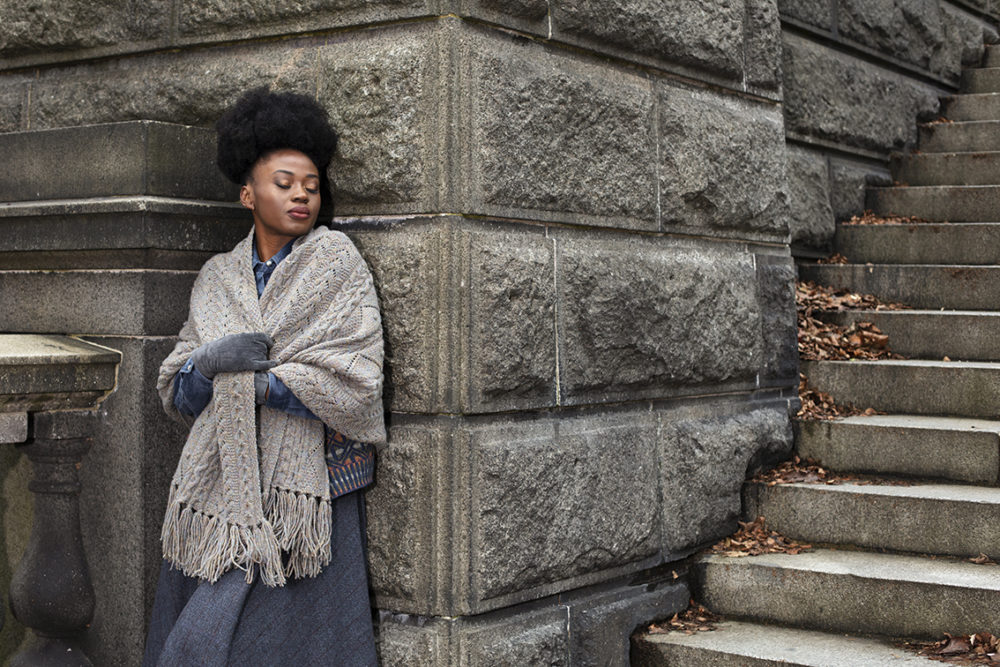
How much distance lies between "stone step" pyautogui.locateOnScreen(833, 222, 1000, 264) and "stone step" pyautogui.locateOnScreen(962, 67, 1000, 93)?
2.18 meters

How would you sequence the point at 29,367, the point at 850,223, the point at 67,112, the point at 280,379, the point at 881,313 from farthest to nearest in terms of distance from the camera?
the point at 850,223 → the point at 881,313 → the point at 67,112 → the point at 29,367 → the point at 280,379

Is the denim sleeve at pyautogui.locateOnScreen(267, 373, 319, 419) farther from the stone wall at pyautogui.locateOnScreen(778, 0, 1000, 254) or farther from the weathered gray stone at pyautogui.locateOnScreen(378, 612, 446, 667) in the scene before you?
the stone wall at pyautogui.locateOnScreen(778, 0, 1000, 254)

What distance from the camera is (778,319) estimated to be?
5.52 m

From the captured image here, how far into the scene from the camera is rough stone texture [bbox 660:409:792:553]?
15.8 ft

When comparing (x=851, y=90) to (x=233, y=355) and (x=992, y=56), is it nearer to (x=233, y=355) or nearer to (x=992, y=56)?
(x=992, y=56)

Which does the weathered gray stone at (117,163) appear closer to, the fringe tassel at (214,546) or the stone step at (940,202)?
the fringe tassel at (214,546)

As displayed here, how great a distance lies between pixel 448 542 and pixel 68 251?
5.37ft

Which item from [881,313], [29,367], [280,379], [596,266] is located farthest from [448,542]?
[881,313]

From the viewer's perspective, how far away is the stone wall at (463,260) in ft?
12.9

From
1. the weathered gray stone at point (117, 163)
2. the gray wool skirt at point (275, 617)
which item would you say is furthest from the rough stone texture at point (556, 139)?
the gray wool skirt at point (275, 617)

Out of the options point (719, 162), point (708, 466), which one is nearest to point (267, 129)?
point (719, 162)

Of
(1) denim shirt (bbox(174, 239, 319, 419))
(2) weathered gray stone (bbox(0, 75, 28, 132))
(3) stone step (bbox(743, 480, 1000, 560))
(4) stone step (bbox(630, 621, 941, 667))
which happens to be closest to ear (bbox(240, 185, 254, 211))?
(1) denim shirt (bbox(174, 239, 319, 419))

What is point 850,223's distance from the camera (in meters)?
7.01

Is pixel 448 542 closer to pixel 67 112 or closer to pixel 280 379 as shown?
pixel 280 379
